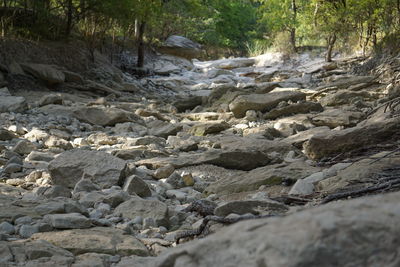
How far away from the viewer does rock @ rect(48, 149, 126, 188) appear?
3.23m

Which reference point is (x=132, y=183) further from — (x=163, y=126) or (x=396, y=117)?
(x=163, y=126)

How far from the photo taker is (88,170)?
10.8 ft

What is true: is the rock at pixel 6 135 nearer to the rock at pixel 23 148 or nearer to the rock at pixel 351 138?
the rock at pixel 23 148

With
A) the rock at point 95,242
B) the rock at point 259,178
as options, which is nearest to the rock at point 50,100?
the rock at point 259,178

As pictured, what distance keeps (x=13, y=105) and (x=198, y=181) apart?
13.6 ft

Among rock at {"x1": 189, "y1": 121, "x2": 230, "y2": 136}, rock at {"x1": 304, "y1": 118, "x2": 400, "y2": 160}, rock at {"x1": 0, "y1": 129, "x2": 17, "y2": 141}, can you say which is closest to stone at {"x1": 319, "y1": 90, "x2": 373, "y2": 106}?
rock at {"x1": 189, "y1": 121, "x2": 230, "y2": 136}

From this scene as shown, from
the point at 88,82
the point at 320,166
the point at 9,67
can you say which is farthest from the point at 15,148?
the point at 88,82

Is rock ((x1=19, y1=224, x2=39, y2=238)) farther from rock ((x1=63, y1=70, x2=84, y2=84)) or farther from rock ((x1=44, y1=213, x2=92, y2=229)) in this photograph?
rock ((x1=63, y1=70, x2=84, y2=84))

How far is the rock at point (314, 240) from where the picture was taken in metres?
0.79

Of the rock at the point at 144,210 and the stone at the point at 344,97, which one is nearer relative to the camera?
the rock at the point at 144,210

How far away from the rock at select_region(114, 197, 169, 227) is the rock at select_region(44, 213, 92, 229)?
33cm

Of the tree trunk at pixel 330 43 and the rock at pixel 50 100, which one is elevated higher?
the tree trunk at pixel 330 43

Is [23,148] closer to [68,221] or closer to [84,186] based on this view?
[84,186]

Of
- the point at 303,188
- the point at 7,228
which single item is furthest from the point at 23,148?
the point at 303,188
